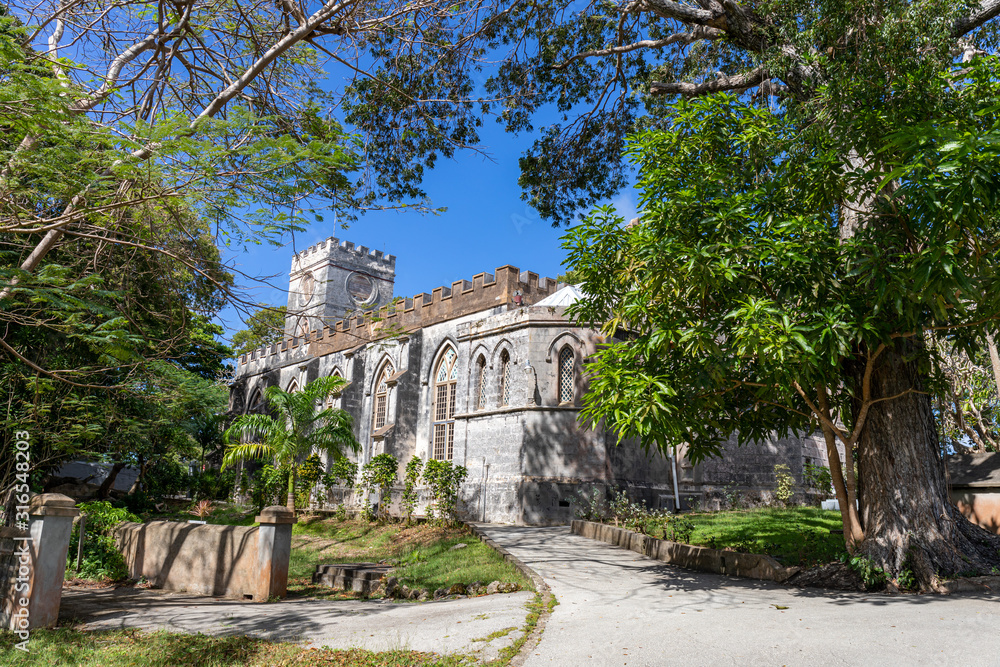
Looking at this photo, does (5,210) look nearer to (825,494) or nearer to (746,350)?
(746,350)

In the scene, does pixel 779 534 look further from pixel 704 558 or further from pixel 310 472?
pixel 310 472

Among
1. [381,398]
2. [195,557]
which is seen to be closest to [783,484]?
[195,557]

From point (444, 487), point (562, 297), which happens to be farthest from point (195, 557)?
point (562, 297)

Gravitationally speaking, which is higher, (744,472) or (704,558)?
(744,472)

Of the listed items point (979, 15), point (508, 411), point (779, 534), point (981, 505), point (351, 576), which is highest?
point (979, 15)

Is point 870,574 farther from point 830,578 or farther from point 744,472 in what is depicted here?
point 744,472

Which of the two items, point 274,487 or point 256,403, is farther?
point 256,403

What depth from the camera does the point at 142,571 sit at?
11703 mm

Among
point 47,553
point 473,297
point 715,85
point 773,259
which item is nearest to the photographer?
point 773,259

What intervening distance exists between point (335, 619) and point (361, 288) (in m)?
47.9

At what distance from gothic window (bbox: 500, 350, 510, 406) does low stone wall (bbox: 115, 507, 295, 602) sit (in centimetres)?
947

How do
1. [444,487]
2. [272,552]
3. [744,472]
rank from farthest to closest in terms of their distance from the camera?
[744,472] → [444,487] → [272,552]

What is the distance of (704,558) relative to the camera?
1018 cm

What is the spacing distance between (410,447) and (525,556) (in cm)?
1258
